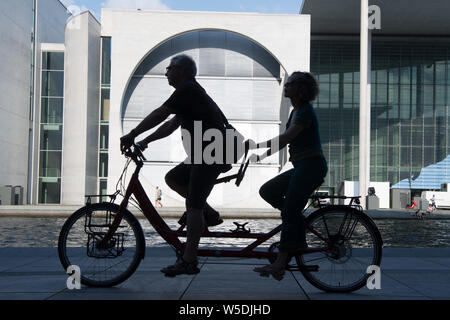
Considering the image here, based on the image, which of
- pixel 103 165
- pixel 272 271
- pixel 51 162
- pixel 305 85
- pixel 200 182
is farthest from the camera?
pixel 51 162

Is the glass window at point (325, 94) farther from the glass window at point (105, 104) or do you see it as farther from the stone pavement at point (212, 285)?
the stone pavement at point (212, 285)

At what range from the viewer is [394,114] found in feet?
148

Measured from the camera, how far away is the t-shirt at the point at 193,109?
3.72 metres

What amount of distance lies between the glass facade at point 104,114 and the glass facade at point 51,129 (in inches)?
109

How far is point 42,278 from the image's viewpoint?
449 centimetres

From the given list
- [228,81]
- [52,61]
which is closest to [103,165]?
[52,61]

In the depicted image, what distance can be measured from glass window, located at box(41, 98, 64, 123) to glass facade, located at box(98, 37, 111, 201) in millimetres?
2905

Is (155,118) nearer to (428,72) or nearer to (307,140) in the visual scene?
(307,140)

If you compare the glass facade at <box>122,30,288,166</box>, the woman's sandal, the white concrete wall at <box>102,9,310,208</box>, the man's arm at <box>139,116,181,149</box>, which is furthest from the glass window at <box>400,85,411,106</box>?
the woman's sandal

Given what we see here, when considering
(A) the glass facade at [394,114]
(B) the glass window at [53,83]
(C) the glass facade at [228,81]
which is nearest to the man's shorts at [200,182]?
(C) the glass facade at [228,81]

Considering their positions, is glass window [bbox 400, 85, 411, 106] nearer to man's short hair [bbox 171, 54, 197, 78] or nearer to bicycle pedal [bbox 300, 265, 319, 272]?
bicycle pedal [bbox 300, 265, 319, 272]

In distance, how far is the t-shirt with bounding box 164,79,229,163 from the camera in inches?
146

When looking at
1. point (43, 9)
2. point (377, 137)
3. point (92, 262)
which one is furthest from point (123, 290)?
point (377, 137)

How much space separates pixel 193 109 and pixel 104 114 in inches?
1182
